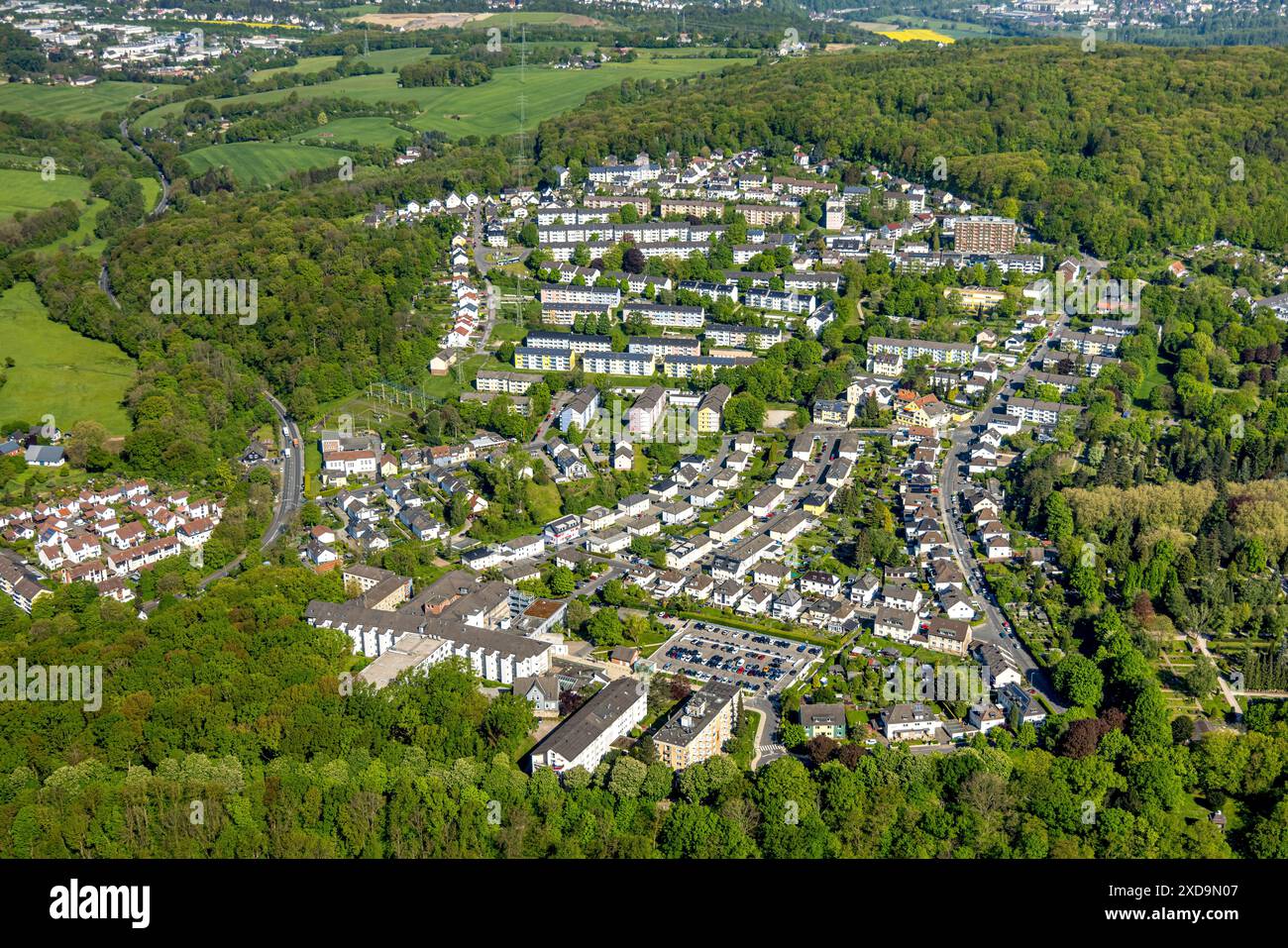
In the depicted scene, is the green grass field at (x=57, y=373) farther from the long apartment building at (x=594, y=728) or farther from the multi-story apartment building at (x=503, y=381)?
the long apartment building at (x=594, y=728)

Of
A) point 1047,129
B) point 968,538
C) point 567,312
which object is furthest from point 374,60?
point 968,538

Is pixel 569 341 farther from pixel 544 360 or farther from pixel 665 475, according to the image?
pixel 665 475

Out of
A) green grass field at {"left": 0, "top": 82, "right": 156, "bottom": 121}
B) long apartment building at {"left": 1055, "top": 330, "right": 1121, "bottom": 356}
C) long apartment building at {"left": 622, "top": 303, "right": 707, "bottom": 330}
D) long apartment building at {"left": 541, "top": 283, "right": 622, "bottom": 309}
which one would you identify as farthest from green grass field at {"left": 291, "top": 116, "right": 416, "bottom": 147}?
long apartment building at {"left": 1055, "top": 330, "right": 1121, "bottom": 356}

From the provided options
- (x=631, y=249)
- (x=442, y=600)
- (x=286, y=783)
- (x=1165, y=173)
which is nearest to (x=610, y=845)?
(x=286, y=783)

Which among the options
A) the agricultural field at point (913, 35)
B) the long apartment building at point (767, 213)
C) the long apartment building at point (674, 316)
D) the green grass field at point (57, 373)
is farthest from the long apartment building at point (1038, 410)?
the agricultural field at point (913, 35)
